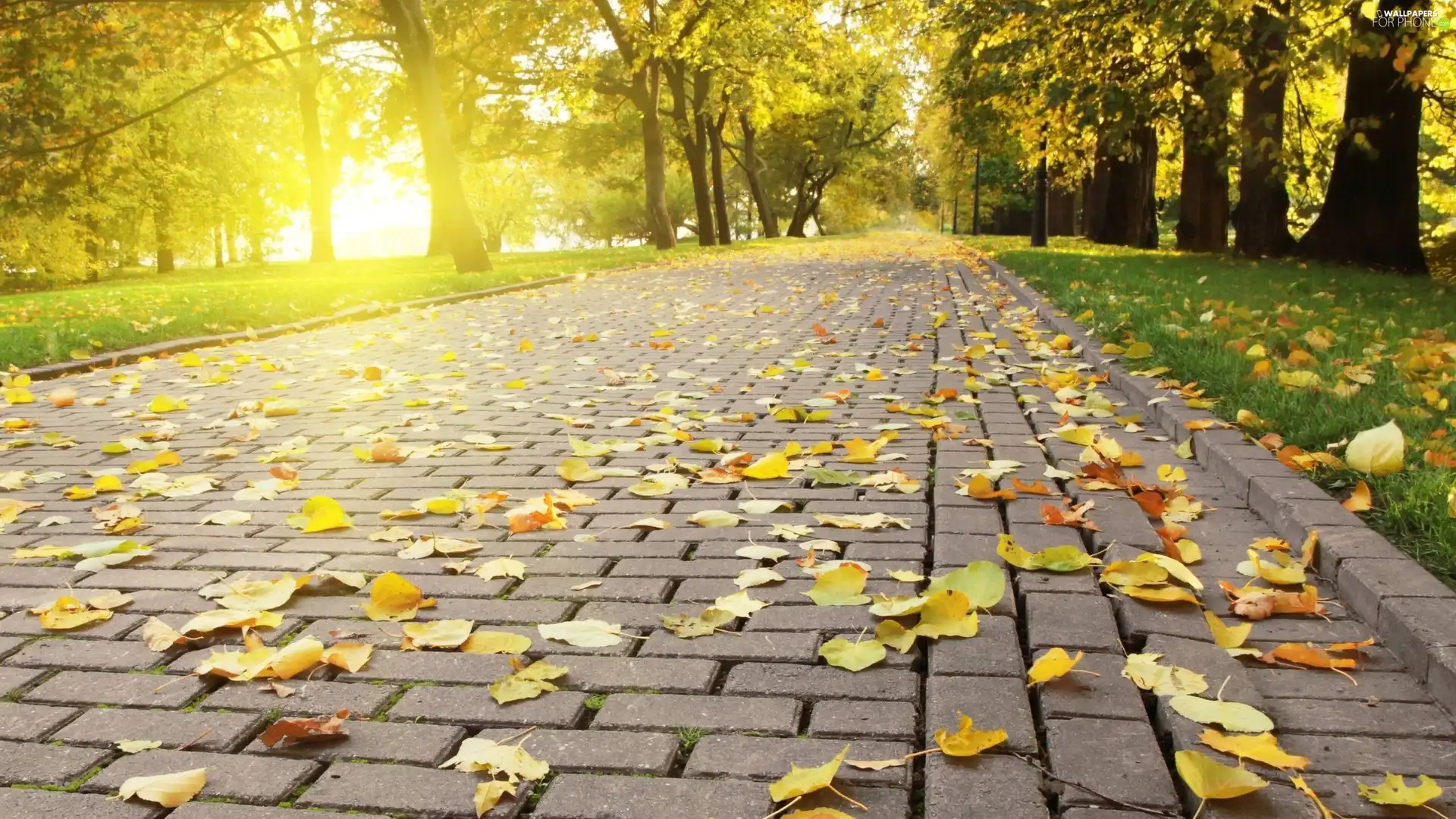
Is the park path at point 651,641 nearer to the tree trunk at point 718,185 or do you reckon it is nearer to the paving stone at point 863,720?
the paving stone at point 863,720

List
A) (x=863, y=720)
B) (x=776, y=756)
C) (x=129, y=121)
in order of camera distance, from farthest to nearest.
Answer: (x=129, y=121), (x=863, y=720), (x=776, y=756)

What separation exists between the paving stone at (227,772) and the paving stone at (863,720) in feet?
3.47

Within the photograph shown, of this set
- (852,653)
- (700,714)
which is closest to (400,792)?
(700,714)

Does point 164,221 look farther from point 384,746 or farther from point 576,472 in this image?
point 384,746

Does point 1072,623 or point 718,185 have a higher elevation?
point 718,185

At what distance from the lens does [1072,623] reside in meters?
2.63

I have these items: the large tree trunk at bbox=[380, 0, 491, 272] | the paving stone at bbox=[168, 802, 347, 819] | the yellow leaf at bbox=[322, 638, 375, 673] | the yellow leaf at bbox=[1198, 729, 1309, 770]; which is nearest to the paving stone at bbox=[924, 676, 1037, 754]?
the yellow leaf at bbox=[1198, 729, 1309, 770]

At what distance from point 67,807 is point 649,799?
3.64 ft

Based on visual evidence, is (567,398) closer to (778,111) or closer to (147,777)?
(147,777)

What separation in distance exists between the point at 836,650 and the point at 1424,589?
4.98 ft

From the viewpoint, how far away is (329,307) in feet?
39.6

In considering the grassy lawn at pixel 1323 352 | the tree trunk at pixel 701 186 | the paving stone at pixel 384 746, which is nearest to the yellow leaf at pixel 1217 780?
the grassy lawn at pixel 1323 352

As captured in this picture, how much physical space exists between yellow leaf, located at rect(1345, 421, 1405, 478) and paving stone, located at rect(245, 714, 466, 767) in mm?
3201

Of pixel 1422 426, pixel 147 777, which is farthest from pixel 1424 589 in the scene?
pixel 147 777
